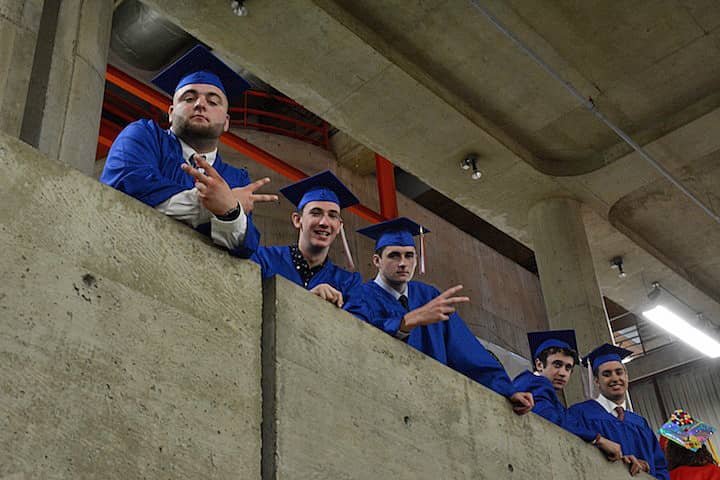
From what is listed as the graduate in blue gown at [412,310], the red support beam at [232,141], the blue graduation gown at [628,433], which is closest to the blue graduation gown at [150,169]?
the graduate in blue gown at [412,310]

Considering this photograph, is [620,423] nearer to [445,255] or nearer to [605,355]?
[605,355]

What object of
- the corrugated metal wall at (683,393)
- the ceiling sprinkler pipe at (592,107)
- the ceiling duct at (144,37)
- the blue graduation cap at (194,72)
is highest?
the ceiling duct at (144,37)

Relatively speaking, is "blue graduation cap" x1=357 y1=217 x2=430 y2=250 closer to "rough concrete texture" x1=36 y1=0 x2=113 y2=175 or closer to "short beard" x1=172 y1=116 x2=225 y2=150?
"short beard" x1=172 y1=116 x2=225 y2=150

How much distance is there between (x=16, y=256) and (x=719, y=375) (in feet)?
47.4

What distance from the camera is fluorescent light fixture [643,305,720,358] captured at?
9508 mm

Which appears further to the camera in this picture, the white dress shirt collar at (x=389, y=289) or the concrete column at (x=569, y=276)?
the concrete column at (x=569, y=276)

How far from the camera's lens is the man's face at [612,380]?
524cm

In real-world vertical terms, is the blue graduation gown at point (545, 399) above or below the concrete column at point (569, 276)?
below

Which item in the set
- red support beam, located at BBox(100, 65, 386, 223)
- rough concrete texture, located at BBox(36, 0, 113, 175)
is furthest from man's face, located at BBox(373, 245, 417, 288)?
red support beam, located at BBox(100, 65, 386, 223)

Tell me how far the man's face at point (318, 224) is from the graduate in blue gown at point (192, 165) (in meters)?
0.60

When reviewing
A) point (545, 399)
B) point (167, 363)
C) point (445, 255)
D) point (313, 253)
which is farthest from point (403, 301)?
point (445, 255)

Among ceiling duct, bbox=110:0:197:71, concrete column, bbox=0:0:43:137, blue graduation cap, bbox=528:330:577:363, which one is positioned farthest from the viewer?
ceiling duct, bbox=110:0:197:71

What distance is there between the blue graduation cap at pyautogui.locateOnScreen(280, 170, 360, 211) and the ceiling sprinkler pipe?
2.14m

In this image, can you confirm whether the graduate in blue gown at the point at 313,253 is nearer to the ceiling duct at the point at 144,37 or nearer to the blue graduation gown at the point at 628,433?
the blue graduation gown at the point at 628,433
